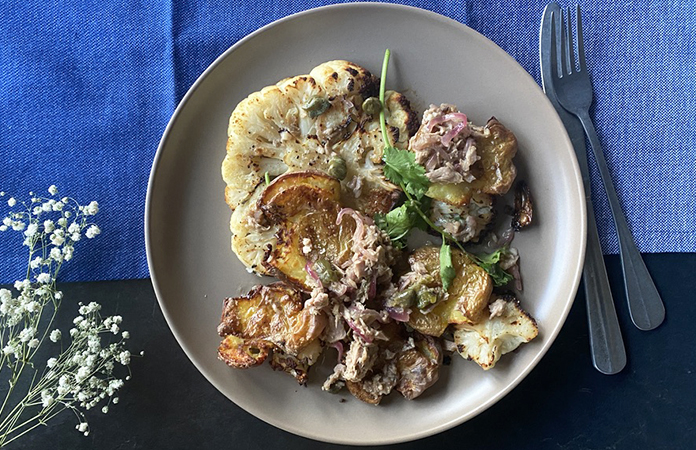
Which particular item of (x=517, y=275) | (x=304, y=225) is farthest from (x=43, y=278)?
(x=517, y=275)

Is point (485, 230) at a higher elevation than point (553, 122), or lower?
lower

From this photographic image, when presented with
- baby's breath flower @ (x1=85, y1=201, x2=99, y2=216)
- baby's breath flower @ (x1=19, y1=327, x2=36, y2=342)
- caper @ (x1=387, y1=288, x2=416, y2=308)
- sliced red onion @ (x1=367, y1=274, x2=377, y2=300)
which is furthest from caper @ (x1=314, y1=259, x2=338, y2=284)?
baby's breath flower @ (x1=19, y1=327, x2=36, y2=342)

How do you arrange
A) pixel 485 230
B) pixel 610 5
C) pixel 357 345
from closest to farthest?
pixel 357 345 → pixel 485 230 → pixel 610 5

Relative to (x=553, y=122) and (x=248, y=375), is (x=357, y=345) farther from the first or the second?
(x=553, y=122)

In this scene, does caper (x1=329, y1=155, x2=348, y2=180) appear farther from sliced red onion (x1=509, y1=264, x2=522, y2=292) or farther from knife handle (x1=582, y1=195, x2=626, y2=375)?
knife handle (x1=582, y1=195, x2=626, y2=375)

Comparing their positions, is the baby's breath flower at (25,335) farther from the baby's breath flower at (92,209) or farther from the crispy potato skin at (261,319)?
the crispy potato skin at (261,319)

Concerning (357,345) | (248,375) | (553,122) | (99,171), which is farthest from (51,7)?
(553,122)
